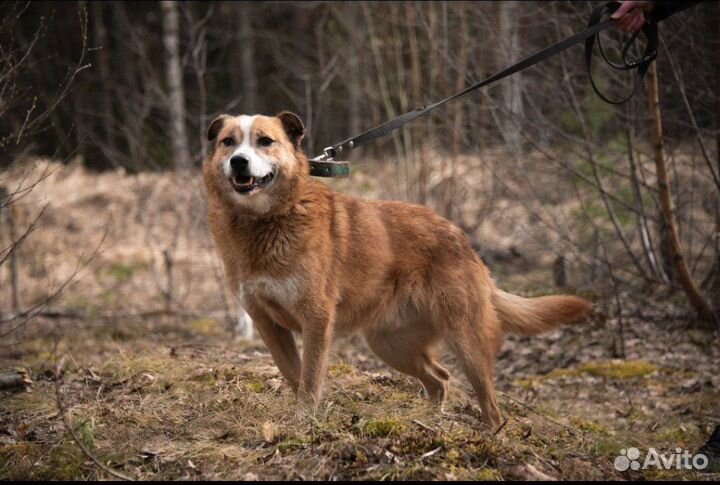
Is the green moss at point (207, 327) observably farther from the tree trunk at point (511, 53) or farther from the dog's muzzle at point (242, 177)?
the dog's muzzle at point (242, 177)

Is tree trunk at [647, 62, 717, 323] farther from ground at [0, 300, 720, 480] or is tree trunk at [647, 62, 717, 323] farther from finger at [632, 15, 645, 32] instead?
finger at [632, 15, 645, 32]

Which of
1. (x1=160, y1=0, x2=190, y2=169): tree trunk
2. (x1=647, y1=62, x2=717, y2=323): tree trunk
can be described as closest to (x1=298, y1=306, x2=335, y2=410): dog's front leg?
(x1=647, y1=62, x2=717, y2=323): tree trunk

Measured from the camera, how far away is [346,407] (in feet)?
14.7

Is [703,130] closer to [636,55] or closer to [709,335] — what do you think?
[636,55]

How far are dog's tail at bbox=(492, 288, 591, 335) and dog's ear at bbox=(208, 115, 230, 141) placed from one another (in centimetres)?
223

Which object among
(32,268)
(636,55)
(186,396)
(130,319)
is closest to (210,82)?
(32,268)

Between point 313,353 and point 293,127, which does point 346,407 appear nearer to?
point 313,353

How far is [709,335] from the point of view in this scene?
274 inches

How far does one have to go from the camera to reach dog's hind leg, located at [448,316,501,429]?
4.76 m

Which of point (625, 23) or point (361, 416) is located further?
point (625, 23)

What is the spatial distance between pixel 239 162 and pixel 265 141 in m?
0.33

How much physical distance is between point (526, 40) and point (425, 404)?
4749 millimetres

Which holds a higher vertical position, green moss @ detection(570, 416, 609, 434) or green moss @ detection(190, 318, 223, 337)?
green moss @ detection(570, 416, 609, 434)

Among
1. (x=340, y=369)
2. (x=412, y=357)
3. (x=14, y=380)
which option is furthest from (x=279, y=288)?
(x=14, y=380)
